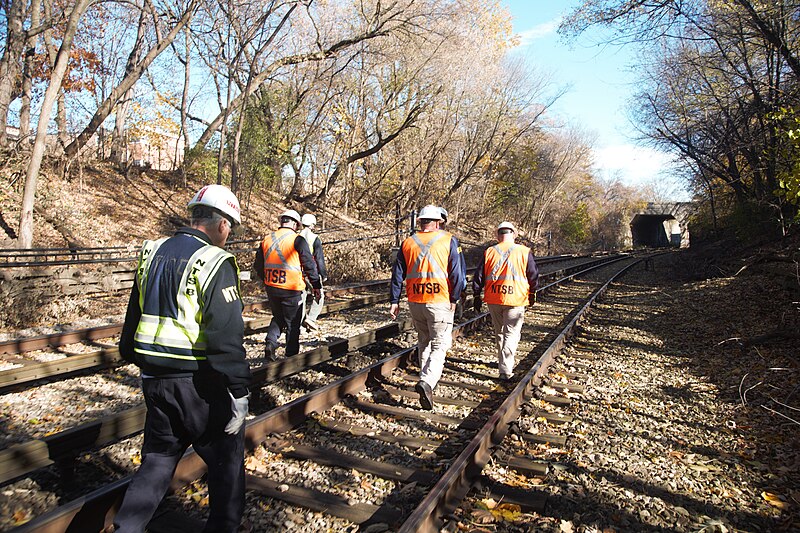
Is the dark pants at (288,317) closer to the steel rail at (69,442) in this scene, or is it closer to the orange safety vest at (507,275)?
the steel rail at (69,442)

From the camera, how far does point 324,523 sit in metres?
3.51

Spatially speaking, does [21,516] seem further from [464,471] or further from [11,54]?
[11,54]

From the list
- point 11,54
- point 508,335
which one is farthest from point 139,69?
point 508,335

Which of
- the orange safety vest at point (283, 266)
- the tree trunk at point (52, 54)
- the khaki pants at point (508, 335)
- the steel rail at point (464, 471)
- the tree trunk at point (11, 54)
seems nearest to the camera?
the steel rail at point (464, 471)

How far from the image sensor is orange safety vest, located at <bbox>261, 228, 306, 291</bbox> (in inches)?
278

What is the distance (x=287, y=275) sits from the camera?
23.1ft

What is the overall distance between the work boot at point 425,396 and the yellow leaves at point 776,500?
2933 mm

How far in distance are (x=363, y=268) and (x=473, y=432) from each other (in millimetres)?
14166

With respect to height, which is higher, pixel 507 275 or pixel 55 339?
pixel 507 275

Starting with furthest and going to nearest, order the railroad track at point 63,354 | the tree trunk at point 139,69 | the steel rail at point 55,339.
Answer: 1. the tree trunk at point 139,69
2. the steel rail at point 55,339
3. the railroad track at point 63,354

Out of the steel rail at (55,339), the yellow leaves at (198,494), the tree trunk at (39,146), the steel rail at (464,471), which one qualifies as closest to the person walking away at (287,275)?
the steel rail at (464,471)

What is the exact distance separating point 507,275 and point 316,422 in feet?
10.3

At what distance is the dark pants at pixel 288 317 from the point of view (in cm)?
713

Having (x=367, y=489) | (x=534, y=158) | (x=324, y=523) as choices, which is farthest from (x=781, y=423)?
(x=534, y=158)
